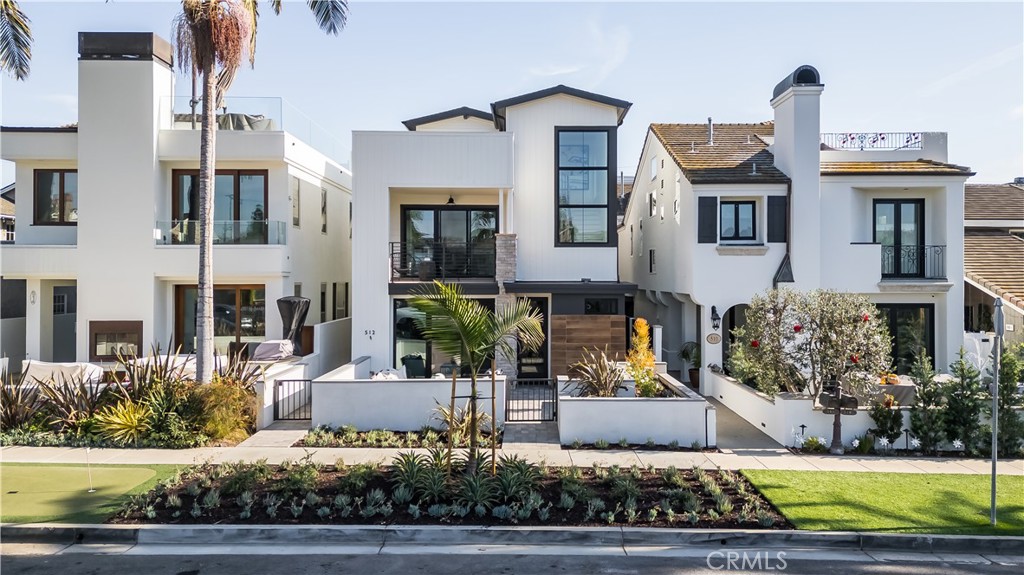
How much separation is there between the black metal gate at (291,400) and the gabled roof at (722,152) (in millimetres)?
10956

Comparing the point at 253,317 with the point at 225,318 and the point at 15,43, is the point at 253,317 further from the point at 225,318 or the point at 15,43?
the point at 15,43

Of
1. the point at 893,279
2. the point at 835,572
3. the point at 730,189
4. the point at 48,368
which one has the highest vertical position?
the point at 730,189

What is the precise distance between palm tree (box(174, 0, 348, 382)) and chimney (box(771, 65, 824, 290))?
13.3m

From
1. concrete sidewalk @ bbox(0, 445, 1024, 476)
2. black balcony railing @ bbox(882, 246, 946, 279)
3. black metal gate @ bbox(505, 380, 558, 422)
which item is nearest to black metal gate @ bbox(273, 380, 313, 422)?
concrete sidewalk @ bbox(0, 445, 1024, 476)

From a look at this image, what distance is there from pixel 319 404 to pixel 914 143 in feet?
58.3

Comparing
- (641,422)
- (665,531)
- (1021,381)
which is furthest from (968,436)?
Answer: (665,531)

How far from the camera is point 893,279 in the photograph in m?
17.8

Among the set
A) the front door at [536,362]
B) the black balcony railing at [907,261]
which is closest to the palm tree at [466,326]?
the front door at [536,362]

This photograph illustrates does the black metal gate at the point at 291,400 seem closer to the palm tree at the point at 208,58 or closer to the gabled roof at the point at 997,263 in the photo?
the palm tree at the point at 208,58

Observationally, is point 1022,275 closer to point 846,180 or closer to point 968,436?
point 846,180

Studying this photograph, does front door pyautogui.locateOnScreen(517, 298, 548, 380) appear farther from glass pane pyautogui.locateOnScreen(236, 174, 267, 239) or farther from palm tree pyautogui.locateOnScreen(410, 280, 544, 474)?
palm tree pyautogui.locateOnScreen(410, 280, 544, 474)

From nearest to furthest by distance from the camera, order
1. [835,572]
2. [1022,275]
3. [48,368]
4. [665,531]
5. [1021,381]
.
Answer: [835,572], [665,531], [1021,381], [48,368], [1022,275]

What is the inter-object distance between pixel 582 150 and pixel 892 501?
39.6 feet

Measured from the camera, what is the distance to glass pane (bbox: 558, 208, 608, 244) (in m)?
18.2
